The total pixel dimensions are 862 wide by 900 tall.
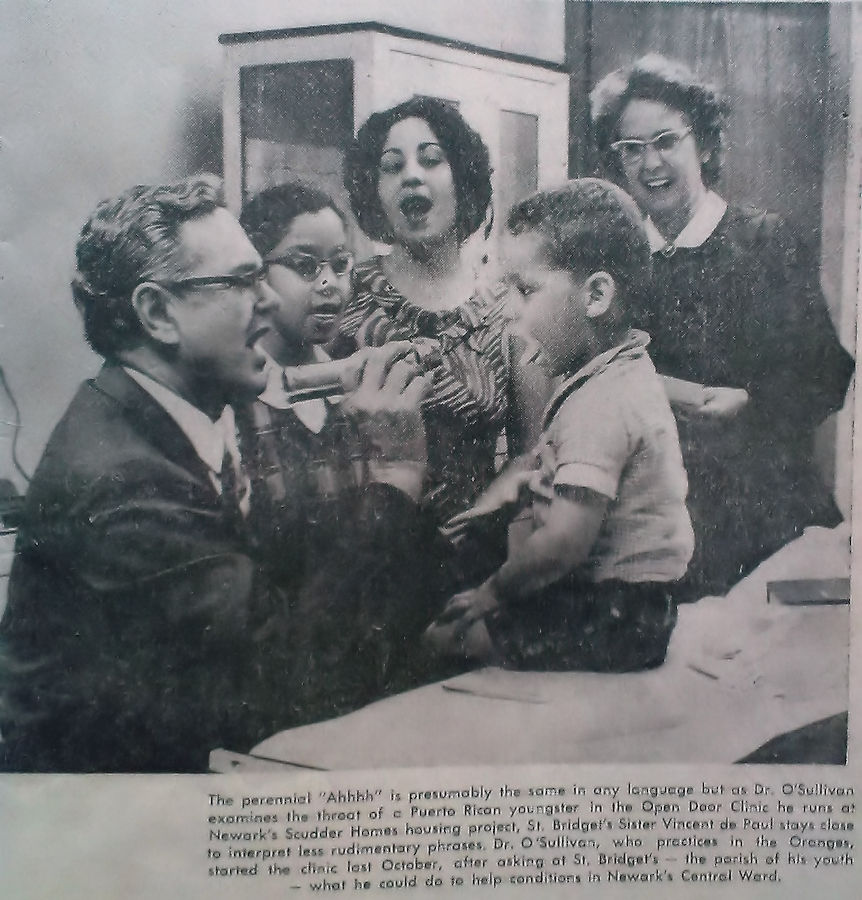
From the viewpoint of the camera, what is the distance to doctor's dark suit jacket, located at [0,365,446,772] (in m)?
0.74

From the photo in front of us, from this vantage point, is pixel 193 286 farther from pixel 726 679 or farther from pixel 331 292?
pixel 726 679

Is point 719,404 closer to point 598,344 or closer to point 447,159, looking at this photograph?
point 598,344

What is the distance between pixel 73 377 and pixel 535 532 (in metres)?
0.42

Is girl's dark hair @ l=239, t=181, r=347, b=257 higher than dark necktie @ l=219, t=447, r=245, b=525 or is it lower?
higher

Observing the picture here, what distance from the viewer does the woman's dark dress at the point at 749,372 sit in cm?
78

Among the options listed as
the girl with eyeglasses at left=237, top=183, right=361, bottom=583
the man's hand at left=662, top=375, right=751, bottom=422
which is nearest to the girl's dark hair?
the girl with eyeglasses at left=237, top=183, right=361, bottom=583

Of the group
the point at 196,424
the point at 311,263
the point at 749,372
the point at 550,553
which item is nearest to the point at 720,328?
the point at 749,372

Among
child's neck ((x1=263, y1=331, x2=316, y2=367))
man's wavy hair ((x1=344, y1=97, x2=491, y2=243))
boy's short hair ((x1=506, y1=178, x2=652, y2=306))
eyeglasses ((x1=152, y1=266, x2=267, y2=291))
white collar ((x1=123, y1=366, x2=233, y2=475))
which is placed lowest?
white collar ((x1=123, y1=366, x2=233, y2=475))

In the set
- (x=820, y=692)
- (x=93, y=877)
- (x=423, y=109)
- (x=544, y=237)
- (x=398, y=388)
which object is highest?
(x=423, y=109)

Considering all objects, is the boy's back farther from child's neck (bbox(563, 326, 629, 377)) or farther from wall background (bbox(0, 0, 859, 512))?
wall background (bbox(0, 0, 859, 512))

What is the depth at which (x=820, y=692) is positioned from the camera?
31.1 inches

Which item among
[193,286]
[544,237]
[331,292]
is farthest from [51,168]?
[544,237]
